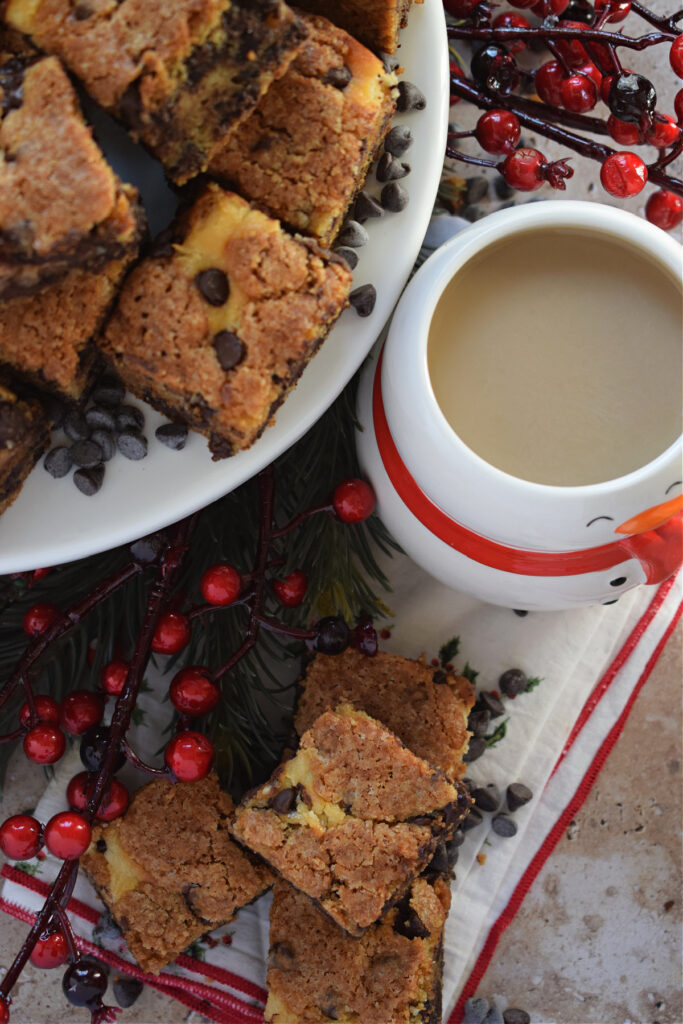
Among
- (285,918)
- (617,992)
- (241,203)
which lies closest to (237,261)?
(241,203)

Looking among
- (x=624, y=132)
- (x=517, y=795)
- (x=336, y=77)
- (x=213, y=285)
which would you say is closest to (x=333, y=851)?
(x=517, y=795)

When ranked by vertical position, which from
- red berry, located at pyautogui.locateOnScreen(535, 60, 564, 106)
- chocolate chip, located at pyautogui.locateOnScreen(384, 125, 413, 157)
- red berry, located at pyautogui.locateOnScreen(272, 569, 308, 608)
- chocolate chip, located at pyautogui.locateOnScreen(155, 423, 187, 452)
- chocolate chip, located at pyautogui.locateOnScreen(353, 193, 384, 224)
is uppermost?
red berry, located at pyautogui.locateOnScreen(535, 60, 564, 106)

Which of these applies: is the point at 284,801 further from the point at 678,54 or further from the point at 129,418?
the point at 678,54

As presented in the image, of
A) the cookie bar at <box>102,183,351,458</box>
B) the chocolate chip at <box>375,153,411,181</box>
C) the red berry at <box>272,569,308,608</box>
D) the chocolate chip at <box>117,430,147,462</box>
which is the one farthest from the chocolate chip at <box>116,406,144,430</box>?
the chocolate chip at <box>375,153,411,181</box>

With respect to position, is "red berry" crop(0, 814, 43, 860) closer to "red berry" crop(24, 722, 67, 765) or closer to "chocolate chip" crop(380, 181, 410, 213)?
"red berry" crop(24, 722, 67, 765)

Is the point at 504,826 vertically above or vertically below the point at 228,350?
below

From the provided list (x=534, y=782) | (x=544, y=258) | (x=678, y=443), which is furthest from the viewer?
(x=534, y=782)

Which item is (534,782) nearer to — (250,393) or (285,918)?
(285,918)
